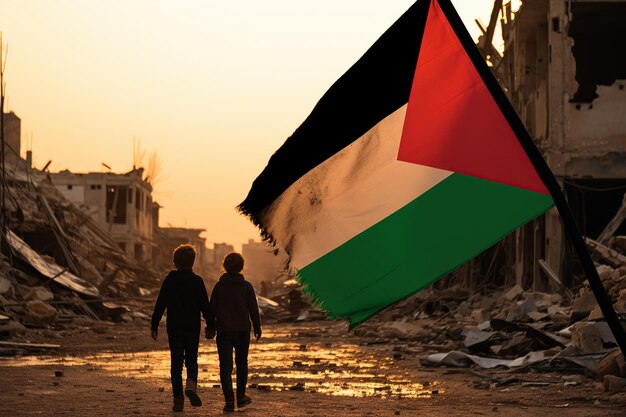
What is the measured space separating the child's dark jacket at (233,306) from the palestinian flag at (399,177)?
3.20m

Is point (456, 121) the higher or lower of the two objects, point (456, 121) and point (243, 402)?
the higher

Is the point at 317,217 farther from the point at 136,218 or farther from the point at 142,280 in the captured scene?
the point at 136,218

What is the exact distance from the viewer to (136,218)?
226 feet

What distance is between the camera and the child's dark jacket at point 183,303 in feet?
30.2

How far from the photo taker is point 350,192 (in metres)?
6.13

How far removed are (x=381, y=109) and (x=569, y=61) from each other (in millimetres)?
19191

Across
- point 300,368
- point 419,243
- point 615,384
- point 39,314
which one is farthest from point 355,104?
point 39,314

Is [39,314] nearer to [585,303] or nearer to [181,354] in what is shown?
[585,303]

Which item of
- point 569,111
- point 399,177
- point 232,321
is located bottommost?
point 232,321

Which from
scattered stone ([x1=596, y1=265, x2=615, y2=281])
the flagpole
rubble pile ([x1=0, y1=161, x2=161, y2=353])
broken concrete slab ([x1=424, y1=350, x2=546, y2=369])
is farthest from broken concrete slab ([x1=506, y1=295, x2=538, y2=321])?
the flagpole

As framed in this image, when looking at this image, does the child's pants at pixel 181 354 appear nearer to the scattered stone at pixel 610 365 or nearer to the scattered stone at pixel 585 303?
the scattered stone at pixel 610 365

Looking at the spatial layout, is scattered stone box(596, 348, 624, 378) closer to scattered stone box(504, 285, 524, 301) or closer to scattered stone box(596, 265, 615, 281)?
scattered stone box(596, 265, 615, 281)

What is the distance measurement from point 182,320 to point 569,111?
16.7 m

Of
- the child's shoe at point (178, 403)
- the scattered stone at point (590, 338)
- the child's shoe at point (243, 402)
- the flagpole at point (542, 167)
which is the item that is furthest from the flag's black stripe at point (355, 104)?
the scattered stone at point (590, 338)
